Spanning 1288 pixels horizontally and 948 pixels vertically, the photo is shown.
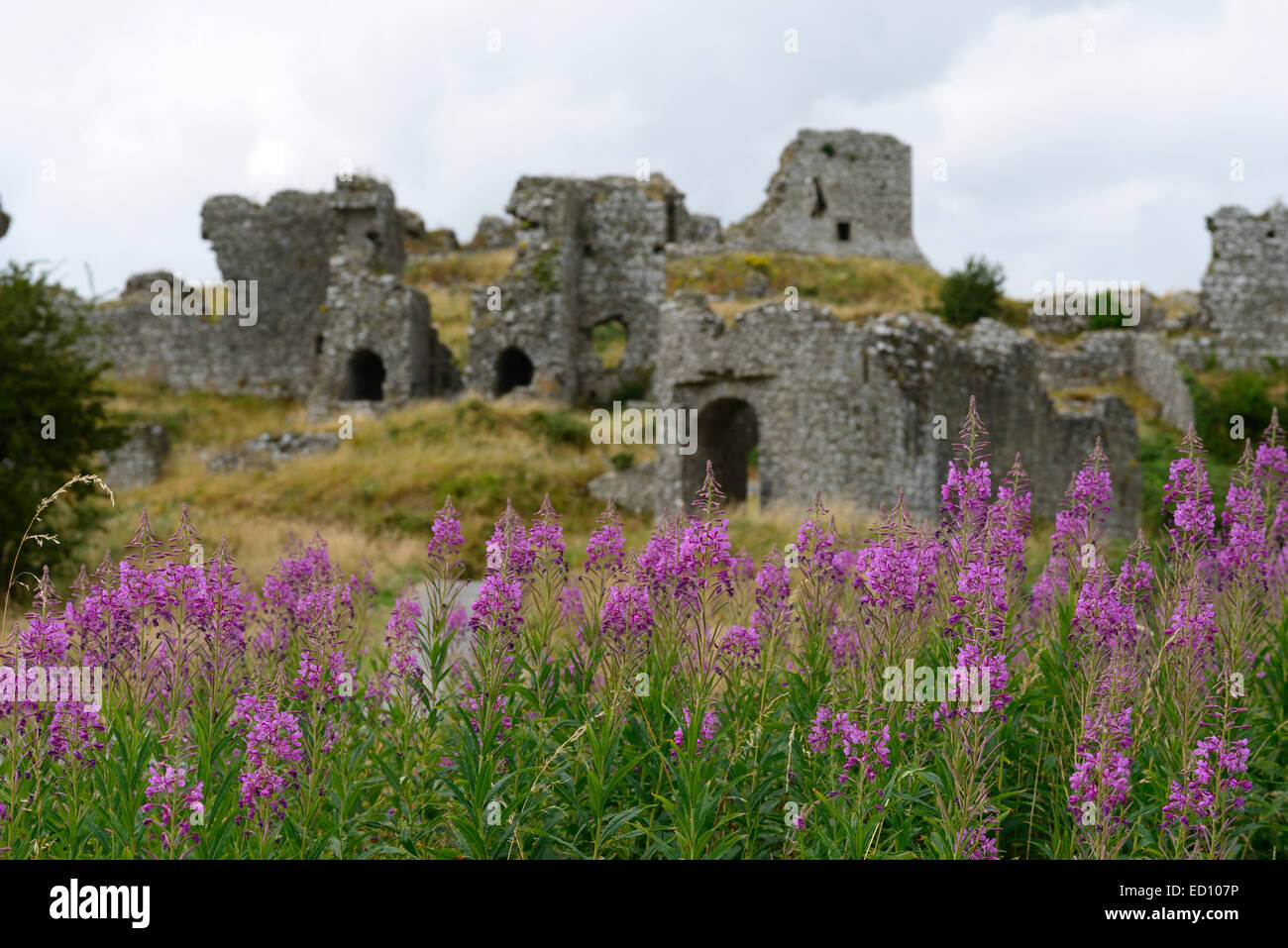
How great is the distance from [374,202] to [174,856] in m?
31.8

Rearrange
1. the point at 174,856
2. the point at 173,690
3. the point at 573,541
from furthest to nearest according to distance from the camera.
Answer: the point at 573,541 → the point at 173,690 → the point at 174,856

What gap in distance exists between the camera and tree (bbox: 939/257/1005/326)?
36.6 metres

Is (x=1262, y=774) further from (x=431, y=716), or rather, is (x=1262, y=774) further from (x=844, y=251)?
(x=844, y=251)

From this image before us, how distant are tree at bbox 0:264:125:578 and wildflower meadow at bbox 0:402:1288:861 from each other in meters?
15.3

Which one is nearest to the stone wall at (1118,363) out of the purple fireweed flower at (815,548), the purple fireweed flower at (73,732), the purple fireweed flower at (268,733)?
the purple fireweed flower at (815,548)

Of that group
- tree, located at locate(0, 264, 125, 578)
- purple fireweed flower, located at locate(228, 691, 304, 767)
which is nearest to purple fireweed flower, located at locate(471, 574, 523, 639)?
purple fireweed flower, located at locate(228, 691, 304, 767)

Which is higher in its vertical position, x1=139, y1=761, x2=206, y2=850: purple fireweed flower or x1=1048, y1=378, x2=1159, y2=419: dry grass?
x1=1048, y1=378, x2=1159, y2=419: dry grass

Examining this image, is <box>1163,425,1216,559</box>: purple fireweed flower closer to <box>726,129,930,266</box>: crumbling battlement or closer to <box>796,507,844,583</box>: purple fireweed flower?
<box>796,507,844,583</box>: purple fireweed flower

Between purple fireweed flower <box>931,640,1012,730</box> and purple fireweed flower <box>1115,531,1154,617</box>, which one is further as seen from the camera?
purple fireweed flower <box>1115,531,1154,617</box>

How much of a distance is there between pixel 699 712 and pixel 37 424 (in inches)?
754

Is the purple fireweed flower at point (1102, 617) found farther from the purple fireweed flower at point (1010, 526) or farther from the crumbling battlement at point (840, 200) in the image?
the crumbling battlement at point (840, 200)

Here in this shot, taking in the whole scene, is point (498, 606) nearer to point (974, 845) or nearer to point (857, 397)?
point (974, 845)

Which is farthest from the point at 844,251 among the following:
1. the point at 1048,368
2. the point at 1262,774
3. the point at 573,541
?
the point at 1262,774

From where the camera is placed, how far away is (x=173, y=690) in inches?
160
